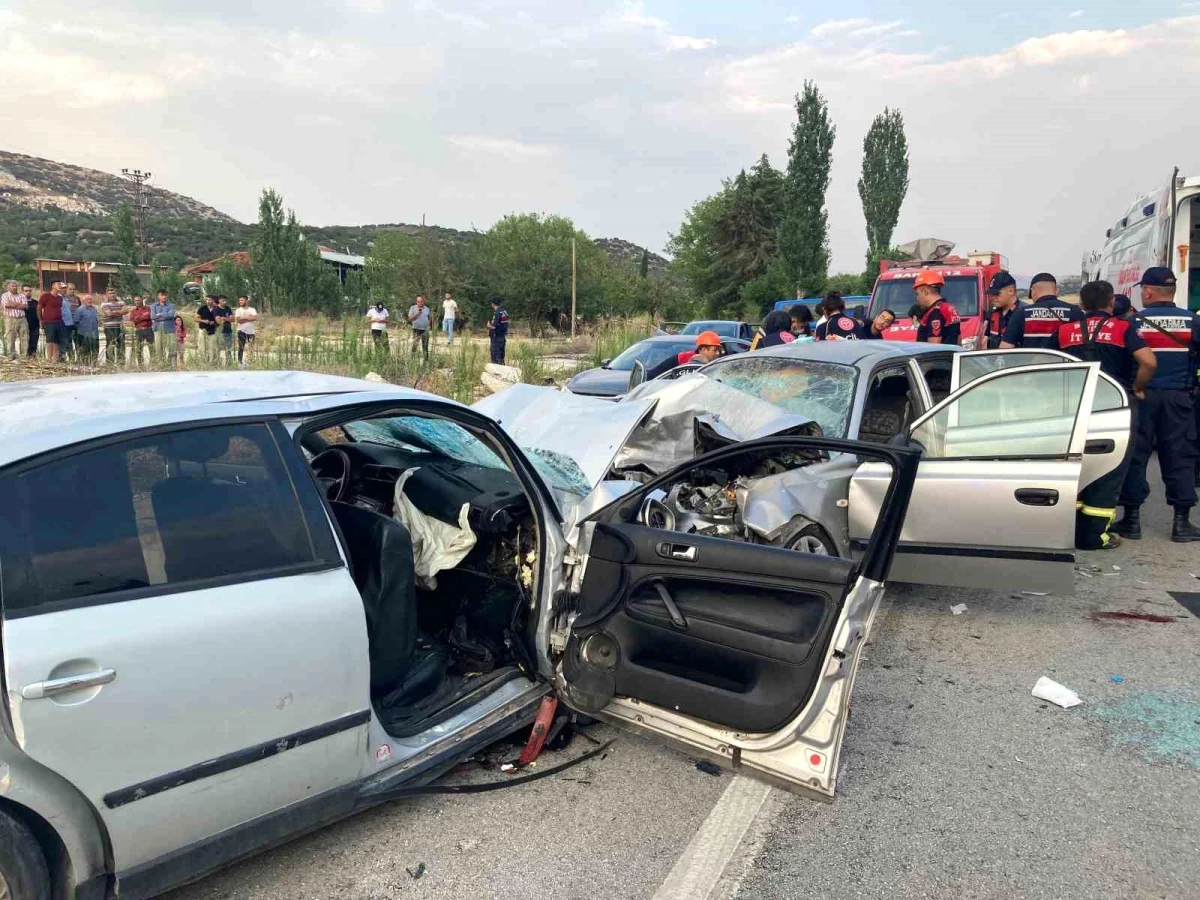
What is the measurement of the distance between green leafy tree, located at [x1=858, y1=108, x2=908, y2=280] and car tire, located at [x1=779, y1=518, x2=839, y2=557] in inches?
1803

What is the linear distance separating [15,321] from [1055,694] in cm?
1682

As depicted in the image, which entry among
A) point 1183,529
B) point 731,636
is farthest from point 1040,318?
point 731,636

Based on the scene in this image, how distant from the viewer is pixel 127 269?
4103 cm

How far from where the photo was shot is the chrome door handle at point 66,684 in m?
1.87

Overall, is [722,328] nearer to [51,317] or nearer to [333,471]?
[51,317]

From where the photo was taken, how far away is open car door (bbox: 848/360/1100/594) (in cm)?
431

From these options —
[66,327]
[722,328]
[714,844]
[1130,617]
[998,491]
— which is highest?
[722,328]

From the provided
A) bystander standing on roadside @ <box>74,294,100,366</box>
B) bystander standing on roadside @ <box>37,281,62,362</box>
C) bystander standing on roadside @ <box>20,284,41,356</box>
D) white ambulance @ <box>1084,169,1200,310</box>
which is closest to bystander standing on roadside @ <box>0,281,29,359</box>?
bystander standing on roadside @ <box>20,284,41,356</box>

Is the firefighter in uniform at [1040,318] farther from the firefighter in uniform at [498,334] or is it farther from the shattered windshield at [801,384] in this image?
the firefighter in uniform at [498,334]

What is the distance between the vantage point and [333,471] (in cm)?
380

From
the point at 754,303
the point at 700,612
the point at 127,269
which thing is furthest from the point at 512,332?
the point at 700,612

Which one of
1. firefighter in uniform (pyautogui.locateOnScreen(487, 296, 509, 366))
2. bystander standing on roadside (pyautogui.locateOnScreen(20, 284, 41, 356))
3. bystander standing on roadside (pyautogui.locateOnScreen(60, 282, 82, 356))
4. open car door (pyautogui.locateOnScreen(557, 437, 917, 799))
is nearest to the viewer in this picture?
open car door (pyautogui.locateOnScreen(557, 437, 917, 799))

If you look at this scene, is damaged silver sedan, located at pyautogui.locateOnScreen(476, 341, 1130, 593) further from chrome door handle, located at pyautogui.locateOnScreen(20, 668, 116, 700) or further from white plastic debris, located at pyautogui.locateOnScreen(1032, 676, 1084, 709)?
chrome door handle, located at pyautogui.locateOnScreen(20, 668, 116, 700)

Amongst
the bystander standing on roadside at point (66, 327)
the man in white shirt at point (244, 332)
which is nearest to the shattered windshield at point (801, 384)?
the man in white shirt at point (244, 332)
